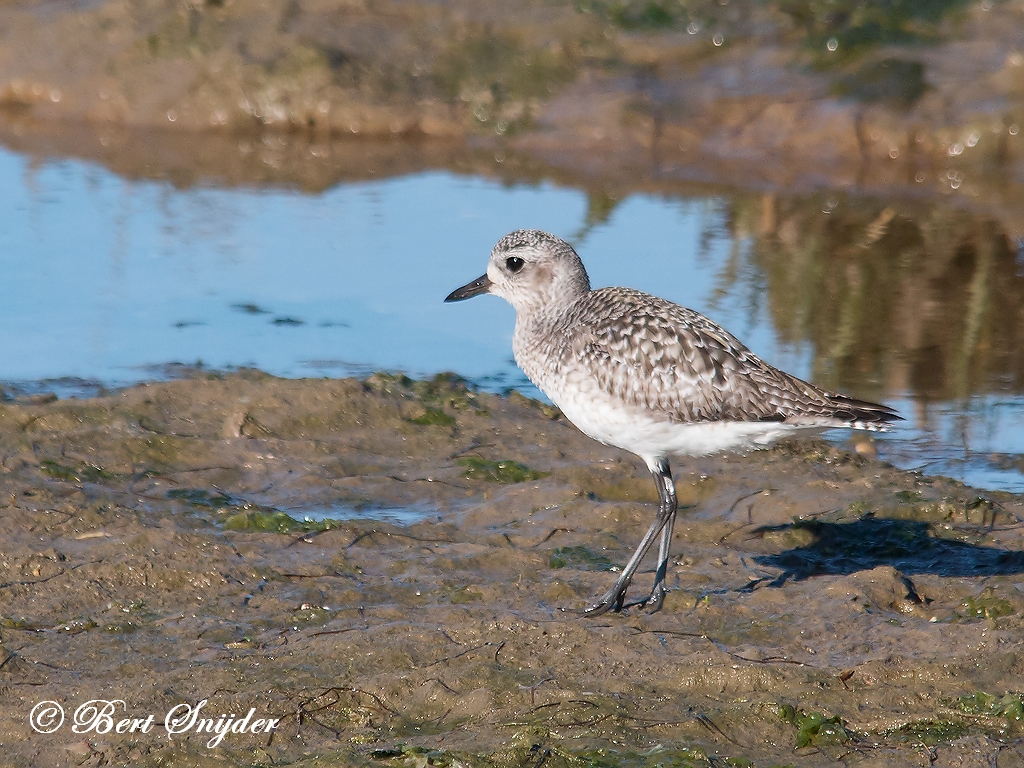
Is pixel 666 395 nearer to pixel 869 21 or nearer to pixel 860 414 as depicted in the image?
pixel 860 414

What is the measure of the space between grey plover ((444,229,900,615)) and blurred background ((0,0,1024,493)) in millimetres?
2021

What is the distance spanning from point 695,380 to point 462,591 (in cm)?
136

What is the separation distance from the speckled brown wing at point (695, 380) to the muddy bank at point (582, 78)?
730 centimetres

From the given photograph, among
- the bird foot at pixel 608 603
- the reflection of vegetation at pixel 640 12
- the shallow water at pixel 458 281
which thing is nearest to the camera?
the bird foot at pixel 608 603

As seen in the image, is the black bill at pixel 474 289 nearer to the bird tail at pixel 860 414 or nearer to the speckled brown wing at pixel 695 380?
the speckled brown wing at pixel 695 380

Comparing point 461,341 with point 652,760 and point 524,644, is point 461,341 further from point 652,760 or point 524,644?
point 652,760

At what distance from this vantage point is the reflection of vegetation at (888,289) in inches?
359

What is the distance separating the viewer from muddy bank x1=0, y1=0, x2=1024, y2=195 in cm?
1322

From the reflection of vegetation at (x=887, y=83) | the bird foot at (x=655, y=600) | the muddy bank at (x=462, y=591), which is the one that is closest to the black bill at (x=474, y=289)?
the muddy bank at (x=462, y=591)

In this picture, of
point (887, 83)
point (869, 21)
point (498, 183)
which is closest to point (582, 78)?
point (498, 183)

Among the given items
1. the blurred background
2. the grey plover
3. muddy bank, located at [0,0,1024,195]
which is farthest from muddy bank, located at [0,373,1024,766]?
muddy bank, located at [0,0,1024,195]

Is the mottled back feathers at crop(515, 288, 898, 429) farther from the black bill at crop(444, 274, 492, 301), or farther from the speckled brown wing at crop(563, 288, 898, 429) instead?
the black bill at crop(444, 274, 492, 301)

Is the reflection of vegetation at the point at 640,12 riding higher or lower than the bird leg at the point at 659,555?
higher

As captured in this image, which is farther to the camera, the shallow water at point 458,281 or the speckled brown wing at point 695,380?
the shallow water at point 458,281
